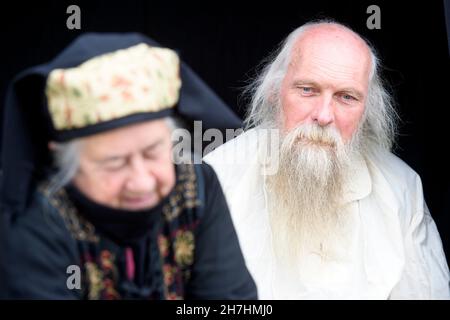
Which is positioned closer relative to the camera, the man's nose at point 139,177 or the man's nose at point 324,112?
the man's nose at point 139,177

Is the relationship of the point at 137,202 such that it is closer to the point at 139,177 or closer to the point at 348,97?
the point at 139,177

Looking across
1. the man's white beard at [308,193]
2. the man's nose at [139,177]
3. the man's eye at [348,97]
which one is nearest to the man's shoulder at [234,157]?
the man's white beard at [308,193]

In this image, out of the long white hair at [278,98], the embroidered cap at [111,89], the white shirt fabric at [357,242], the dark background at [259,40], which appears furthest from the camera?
the long white hair at [278,98]

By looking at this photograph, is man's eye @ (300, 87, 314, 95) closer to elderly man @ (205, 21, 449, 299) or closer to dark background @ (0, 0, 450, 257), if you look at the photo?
elderly man @ (205, 21, 449, 299)

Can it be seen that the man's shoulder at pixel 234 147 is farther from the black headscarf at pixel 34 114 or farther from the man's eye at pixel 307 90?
the black headscarf at pixel 34 114

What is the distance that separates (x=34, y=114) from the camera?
168cm

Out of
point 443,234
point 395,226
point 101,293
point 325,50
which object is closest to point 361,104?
point 325,50

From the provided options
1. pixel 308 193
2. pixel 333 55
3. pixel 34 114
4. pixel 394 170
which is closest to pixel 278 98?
pixel 333 55

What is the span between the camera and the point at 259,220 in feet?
7.38

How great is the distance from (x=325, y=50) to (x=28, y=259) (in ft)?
4.09

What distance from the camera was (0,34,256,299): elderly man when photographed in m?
1.66

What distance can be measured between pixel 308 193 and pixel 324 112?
312mm

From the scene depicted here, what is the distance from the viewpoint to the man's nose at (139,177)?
5.62 feet
